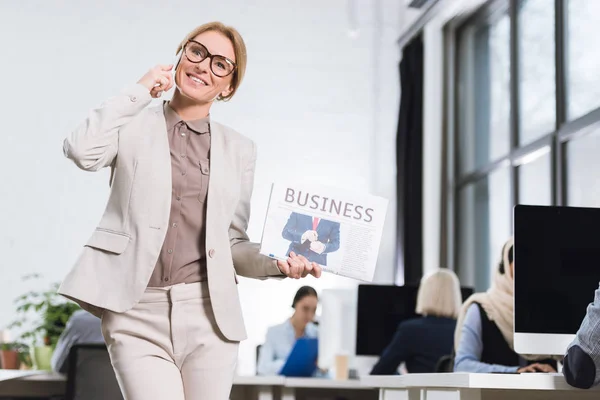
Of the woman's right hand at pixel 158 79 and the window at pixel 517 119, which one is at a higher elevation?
the window at pixel 517 119

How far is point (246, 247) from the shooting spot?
1.91m

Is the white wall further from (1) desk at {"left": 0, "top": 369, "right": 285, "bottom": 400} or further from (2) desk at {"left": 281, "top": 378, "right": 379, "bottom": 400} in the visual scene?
(1) desk at {"left": 0, "top": 369, "right": 285, "bottom": 400}

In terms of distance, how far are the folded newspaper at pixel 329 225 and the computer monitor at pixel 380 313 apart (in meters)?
2.81

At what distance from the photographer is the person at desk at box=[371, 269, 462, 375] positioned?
431 centimetres

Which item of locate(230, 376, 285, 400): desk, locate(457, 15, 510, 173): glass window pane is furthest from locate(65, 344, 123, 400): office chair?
locate(457, 15, 510, 173): glass window pane

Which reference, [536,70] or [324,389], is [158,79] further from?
[536,70]

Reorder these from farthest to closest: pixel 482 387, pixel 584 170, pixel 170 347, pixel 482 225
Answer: pixel 482 225 < pixel 584 170 < pixel 482 387 < pixel 170 347

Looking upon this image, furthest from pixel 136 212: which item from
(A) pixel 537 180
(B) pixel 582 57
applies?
(A) pixel 537 180

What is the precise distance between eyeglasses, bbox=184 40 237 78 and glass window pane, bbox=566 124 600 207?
11.8 ft

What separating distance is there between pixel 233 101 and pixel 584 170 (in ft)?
11.5

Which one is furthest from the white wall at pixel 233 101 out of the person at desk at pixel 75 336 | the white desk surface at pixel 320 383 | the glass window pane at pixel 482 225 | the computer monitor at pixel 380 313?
the person at desk at pixel 75 336

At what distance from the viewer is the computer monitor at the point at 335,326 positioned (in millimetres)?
4672

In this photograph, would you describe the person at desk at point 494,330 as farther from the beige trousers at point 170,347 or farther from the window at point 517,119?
the beige trousers at point 170,347

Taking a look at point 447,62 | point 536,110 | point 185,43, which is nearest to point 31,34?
point 447,62
